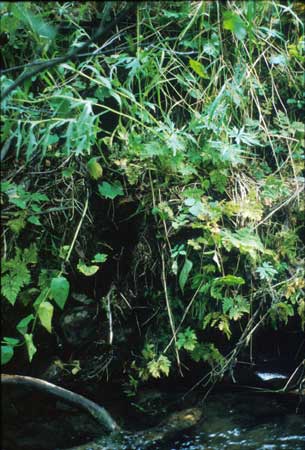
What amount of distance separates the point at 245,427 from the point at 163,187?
1228 millimetres

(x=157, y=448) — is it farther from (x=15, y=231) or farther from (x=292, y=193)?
(x=292, y=193)

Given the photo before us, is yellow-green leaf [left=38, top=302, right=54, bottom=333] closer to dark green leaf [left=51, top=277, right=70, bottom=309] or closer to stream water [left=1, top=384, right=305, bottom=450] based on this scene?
dark green leaf [left=51, top=277, right=70, bottom=309]

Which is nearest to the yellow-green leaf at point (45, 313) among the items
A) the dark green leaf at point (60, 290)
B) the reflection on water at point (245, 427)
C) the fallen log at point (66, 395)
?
the dark green leaf at point (60, 290)

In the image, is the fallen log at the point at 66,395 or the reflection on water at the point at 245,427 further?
the reflection on water at the point at 245,427

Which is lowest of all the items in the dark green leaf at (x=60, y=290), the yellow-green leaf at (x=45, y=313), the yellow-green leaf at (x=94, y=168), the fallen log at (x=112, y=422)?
the fallen log at (x=112, y=422)

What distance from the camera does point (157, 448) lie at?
208cm

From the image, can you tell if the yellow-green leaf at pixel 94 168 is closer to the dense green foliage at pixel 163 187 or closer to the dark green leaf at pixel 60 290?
the dense green foliage at pixel 163 187

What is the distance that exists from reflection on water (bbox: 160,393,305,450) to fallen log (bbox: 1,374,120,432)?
360mm

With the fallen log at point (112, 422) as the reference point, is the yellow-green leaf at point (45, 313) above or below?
above

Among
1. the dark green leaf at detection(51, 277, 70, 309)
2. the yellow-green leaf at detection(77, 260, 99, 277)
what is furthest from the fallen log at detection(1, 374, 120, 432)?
the yellow-green leaf at detection(77, 260, 99, 277)

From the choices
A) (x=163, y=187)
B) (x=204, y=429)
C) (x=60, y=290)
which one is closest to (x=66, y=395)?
(x=60, y=290)

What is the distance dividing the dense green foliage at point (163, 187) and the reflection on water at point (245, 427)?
8.6 inches

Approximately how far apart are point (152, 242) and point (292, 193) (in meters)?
0.82

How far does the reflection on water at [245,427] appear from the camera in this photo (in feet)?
6.88
